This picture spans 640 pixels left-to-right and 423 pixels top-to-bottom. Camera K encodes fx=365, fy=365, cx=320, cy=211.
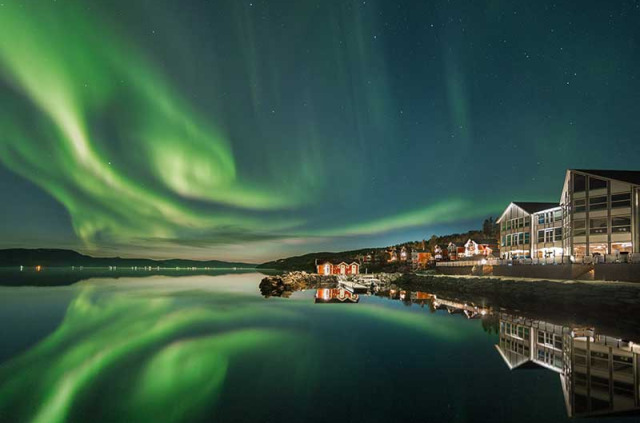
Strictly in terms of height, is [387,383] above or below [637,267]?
below

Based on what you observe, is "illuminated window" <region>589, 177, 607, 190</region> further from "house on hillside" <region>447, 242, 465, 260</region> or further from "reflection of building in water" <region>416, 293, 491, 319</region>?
"house on hillside" <region>447, 242, 465, 260</region>

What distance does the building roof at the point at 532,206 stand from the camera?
66.0 meters

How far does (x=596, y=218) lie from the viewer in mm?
45875

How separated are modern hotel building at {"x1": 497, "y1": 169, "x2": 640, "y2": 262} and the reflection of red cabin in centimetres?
6608

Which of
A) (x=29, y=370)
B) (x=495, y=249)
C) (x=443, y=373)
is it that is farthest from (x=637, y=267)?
(x=495, y=249)

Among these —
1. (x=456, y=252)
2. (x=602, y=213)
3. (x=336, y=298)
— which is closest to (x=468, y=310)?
(x=336, y=298)

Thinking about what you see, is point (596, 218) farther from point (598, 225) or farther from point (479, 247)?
point (479, 247)

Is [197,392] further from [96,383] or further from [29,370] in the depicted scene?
[29,370]

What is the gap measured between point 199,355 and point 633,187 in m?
49.2

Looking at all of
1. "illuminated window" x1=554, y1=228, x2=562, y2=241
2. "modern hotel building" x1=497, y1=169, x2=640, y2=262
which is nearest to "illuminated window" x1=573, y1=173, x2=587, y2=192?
"modern hotel building" x1=497, y1=169, x2=640, y2=262

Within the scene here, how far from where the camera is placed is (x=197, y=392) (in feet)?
44.1

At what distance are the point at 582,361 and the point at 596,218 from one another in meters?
37.7

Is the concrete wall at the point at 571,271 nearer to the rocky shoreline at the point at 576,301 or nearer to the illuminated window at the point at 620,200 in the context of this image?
the rocky shoreline at the point at 576,301

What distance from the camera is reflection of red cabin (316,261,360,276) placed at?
116 meters
